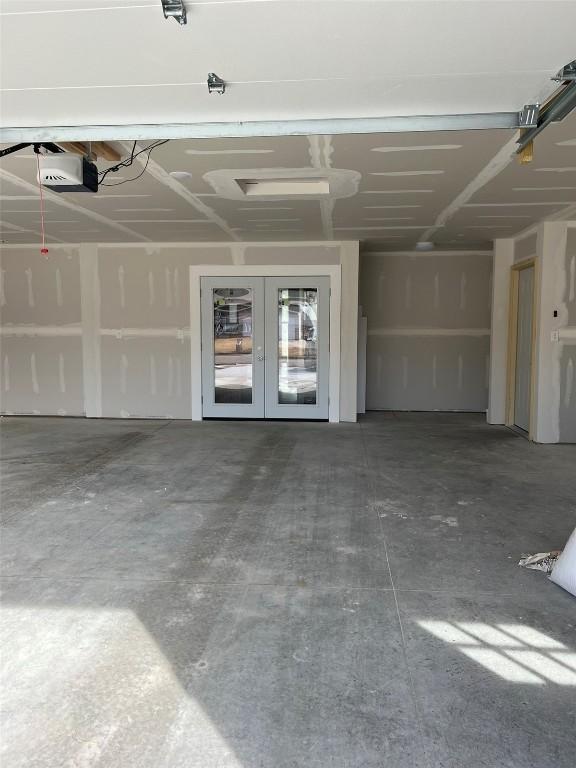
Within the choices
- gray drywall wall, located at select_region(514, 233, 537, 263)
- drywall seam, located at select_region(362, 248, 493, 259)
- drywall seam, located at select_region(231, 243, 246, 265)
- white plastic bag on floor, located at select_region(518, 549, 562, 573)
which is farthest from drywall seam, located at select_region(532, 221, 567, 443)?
drywall seam, located at select_region(231, 243, 246, 265)

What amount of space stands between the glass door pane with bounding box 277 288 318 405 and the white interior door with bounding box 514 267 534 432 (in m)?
2.83

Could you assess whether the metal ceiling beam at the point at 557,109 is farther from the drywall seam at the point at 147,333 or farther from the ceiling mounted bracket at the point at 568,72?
the drywall seam at the point at 147,333

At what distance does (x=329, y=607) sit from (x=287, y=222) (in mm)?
4660

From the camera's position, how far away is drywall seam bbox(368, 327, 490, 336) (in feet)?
Result: 29.1

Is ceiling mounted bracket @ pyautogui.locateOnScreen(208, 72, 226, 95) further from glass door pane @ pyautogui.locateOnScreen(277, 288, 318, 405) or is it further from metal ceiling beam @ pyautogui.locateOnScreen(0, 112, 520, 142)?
glass door pane @ pyautogui.locateOnScreen(277, 288, 318, 405)

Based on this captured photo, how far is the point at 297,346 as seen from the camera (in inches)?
308

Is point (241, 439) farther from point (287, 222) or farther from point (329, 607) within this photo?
point (329, 607)

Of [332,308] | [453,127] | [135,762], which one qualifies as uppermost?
[453,127]

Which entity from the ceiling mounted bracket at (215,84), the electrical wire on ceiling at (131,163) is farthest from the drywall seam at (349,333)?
the ceiling mounted bracket at (215,84)

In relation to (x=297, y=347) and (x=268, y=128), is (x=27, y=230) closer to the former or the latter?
(x=297, y=347)

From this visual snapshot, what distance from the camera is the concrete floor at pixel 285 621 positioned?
1794 mm

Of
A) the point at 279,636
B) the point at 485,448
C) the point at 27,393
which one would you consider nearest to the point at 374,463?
the point at 485,448

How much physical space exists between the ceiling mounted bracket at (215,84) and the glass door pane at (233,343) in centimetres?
511

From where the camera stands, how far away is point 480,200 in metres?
5.12
